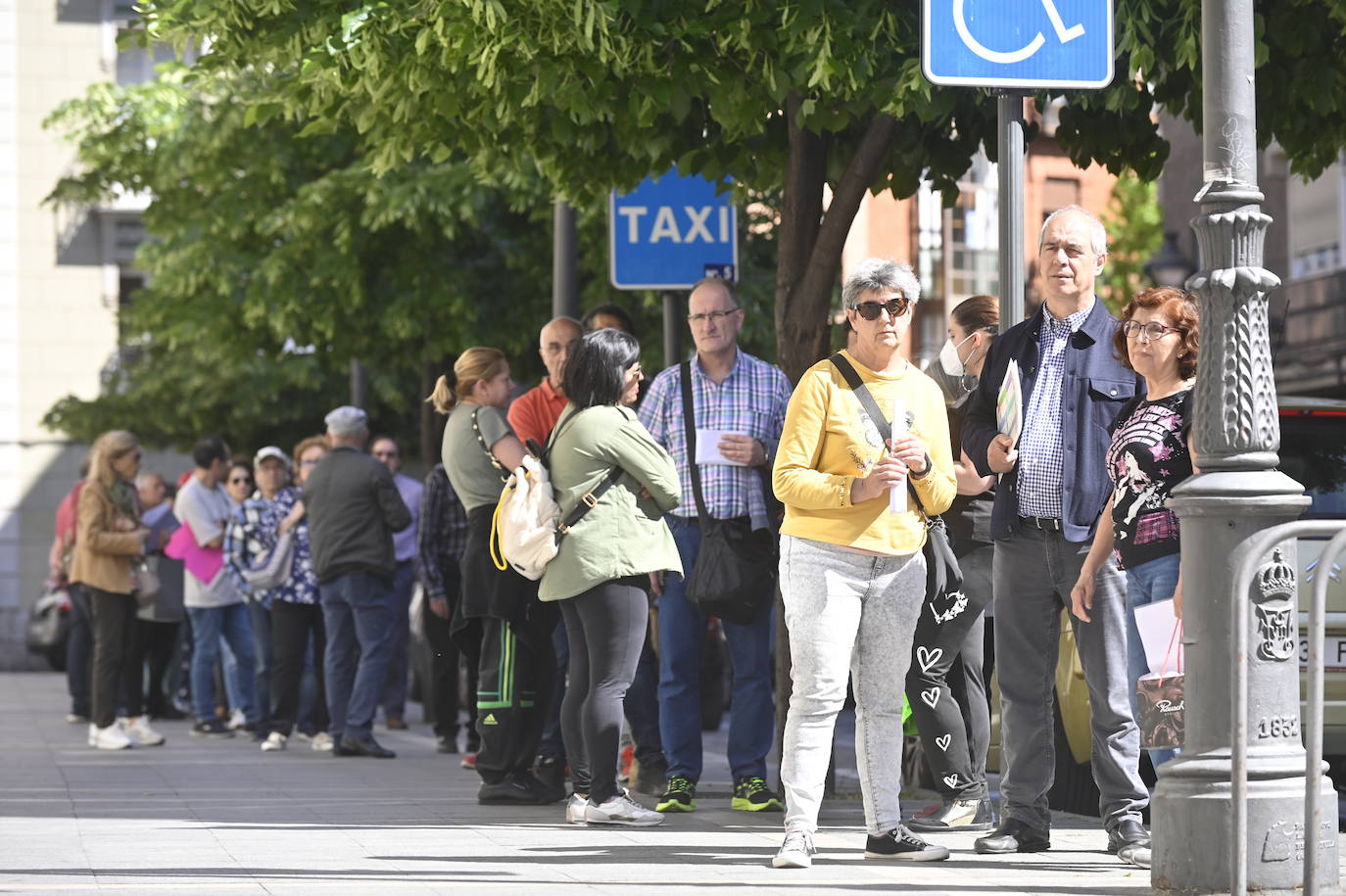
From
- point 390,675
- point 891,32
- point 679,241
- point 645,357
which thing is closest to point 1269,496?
point 891,32

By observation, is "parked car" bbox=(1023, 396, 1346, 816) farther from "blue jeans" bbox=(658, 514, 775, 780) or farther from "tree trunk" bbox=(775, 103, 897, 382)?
"tree trunk" bbox=(775, 103, 897, 382)

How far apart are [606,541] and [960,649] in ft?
4.61

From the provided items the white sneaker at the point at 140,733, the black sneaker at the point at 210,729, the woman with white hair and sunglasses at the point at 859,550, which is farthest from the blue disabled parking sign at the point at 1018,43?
the black sneaker at the point at 210,729

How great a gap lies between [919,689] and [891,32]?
2574mm

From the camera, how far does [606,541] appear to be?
8789 mm

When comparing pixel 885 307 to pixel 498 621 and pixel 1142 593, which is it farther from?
pixel 498 621

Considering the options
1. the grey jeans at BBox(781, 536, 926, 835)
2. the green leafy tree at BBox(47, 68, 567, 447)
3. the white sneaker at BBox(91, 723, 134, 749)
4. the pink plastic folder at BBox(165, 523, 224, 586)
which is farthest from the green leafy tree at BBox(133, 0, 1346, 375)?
the green leafy tree at BBox(47, 68, 567, 447)

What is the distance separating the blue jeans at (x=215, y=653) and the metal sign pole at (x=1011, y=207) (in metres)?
8.94

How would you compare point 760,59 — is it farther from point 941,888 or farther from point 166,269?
point 166,269

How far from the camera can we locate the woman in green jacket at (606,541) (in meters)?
8.80

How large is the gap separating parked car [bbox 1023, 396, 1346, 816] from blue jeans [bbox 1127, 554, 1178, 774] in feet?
4.20

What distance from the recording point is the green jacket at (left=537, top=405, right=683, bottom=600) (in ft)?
28.8

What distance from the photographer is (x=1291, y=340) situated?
105 ft

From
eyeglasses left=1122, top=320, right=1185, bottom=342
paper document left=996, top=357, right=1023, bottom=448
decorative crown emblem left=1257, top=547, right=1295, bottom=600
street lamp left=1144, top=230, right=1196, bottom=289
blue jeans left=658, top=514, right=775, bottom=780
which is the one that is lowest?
blue jeans left=658, top=514, right=775, bottom=780
